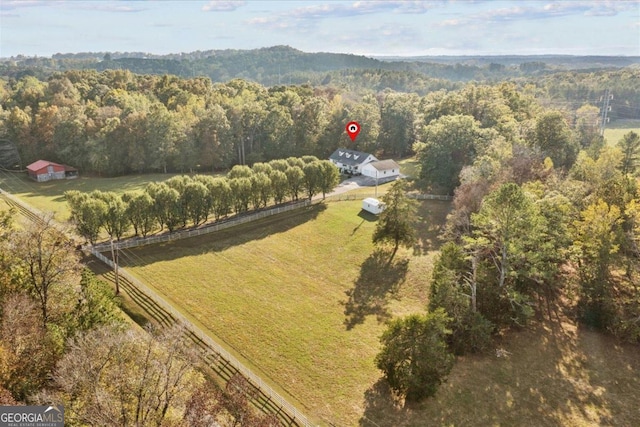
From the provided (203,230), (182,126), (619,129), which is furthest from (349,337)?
(619,129)

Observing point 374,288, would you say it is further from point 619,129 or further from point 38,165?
point 619,129

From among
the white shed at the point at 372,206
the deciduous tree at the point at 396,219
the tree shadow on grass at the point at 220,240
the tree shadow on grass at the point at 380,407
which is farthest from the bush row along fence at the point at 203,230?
the tree shadow on grass at the point at 380,407

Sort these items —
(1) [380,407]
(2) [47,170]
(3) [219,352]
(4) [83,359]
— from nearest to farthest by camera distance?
(4) [83,359]
(1) [380,407]
(3) [219,352]
(2) [47,170]

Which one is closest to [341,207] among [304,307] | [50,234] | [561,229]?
[304,307]

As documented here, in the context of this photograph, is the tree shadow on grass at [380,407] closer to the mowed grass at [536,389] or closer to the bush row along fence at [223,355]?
the mowed grass at [536,389]

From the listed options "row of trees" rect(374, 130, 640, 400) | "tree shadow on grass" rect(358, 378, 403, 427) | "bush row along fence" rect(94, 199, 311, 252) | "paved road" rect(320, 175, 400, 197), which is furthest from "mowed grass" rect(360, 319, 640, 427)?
"paved road" rect(320, 175, 400, 197)

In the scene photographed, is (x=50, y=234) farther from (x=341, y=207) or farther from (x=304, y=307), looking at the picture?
(x=341, y=207)
